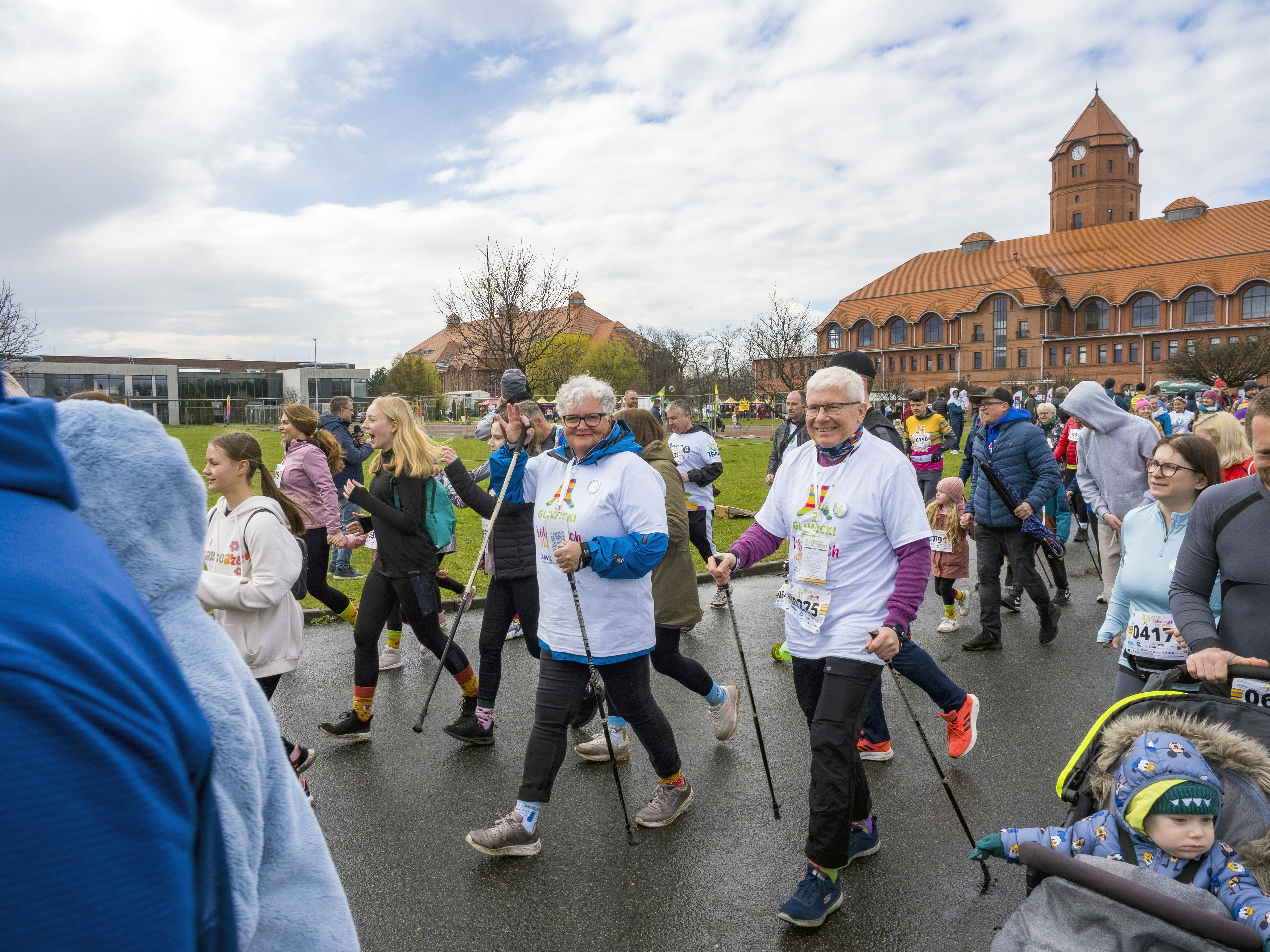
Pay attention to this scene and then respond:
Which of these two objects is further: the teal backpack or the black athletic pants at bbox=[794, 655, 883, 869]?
the teal backpack

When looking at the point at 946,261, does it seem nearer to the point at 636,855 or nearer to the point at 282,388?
the point at 282,388

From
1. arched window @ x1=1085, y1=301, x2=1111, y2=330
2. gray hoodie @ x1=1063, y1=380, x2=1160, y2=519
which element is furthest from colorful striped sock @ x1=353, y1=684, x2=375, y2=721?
arched window @ x1=1085, y1=301, x2=1111, y2=330

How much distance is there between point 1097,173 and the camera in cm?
9294

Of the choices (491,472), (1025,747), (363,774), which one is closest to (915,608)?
(1025,747)

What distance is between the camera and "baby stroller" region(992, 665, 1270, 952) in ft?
7.60

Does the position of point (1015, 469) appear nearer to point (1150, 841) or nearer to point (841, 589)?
point (841, 589)

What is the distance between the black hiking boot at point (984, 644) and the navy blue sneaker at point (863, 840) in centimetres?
369

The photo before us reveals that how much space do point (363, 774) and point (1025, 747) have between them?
155 inches

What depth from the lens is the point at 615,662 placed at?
4.12 metres

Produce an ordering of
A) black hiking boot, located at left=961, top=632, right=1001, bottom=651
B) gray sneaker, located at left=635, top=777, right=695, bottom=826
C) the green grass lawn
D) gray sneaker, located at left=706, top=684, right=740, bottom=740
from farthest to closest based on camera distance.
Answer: the green grass lawn
black hiking boot, located at left=961, top=632, right=1001, bottom=651
gray sneaker, located at left=706, top=684, right=740, bottom=740
gray sneaker, located at left=635, top=777, right=695, bottom=826

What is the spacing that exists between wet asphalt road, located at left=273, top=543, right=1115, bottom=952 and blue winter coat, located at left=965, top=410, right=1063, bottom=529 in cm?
129

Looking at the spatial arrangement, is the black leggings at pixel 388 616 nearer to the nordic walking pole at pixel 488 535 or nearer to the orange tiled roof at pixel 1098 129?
the nordic walking pole at pixel 488 535

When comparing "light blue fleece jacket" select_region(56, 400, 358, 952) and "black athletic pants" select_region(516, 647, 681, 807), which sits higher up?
"light blue fleece jacket" select_region(56, 400, 358, 952)

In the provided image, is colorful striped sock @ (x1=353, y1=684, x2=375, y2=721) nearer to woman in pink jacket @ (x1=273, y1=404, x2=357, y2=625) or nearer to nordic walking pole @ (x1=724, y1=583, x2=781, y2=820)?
woman in pink jacket @ (x1=273, y1=404, x2=357, y2=625)
